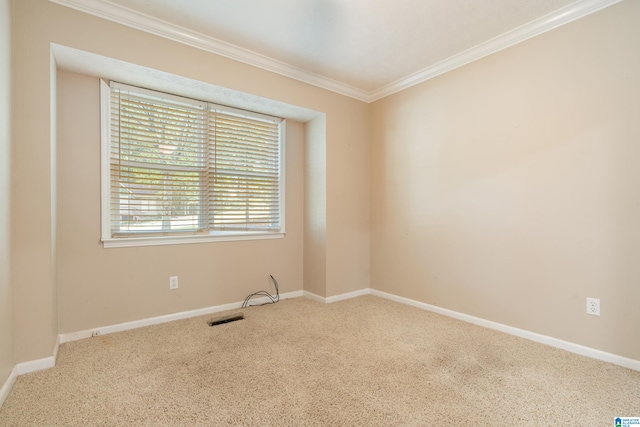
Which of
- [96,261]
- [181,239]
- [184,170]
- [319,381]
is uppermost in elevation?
[184,170]

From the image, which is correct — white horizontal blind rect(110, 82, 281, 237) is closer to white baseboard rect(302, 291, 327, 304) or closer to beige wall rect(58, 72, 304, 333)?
beige wall rect(58, 72, 304, 333)

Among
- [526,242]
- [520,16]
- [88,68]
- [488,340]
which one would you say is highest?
[520,16]

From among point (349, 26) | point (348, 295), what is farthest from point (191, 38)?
point (348, 295)

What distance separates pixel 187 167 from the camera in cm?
283

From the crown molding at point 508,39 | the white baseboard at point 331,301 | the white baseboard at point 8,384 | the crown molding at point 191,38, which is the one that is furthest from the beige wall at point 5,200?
the crown molding at point 508,39

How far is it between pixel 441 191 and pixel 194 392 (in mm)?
2588

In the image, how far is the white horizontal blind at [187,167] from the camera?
252 cm

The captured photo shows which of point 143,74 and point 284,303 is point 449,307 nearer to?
point 284,303

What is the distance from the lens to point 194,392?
162 centimetres

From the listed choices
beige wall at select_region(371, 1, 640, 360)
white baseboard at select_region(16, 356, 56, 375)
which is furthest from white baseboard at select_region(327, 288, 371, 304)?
white baseboard at select_region(16, 356, 56, 375)

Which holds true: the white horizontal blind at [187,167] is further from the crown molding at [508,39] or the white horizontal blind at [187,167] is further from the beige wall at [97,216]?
the crown molding at [508,39]

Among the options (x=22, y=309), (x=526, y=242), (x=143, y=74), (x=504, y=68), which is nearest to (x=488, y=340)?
(x=526, y=242)

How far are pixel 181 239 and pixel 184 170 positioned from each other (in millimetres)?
650

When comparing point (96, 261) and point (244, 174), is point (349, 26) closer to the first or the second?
point (244, 174)
